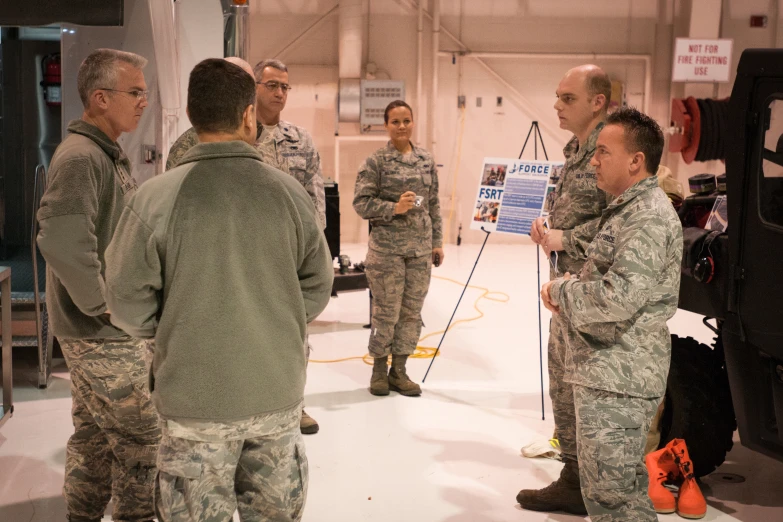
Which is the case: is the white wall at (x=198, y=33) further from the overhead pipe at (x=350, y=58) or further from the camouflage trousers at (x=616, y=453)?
the overhead pipe at (x=350, y=58)

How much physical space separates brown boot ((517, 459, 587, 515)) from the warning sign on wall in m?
9.94

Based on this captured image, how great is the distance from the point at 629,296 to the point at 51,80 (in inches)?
308

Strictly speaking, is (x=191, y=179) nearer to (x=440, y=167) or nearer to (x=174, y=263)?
(x=174, y=263)

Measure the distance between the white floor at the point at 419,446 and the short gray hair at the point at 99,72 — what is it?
1.84 m

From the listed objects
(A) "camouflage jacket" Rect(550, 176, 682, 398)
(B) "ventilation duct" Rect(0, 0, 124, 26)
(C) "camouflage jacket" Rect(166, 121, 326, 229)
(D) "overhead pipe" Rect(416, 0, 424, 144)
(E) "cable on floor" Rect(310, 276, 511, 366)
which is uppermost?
(D) "overhead pipe" Rect(416, 0, 424, 144)

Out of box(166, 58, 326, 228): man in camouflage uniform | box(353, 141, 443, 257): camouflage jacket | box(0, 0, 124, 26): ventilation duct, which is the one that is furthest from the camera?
box(353, 141, 443, 257): camouflage jacket

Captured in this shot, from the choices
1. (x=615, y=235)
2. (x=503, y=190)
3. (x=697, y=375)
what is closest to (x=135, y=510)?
(x=615, y=235)

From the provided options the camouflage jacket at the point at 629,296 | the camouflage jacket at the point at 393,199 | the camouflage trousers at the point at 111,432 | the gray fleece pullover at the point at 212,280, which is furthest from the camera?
the camouflage jacket at the point at 393,199

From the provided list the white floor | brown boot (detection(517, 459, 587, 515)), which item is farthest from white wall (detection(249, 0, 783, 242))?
brown boot (detection(517, 459, 587, 515))

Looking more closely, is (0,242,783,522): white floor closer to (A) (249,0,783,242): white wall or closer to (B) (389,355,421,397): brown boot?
(B) (389,355,421,397): brown boot

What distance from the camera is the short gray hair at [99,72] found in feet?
9.87

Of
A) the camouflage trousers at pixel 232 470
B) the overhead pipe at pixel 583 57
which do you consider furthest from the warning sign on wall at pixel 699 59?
the camouflage trousers at pixel 232 470

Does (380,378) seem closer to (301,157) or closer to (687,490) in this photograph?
(301,157)

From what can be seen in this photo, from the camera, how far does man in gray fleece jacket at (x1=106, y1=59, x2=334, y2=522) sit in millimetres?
2066
